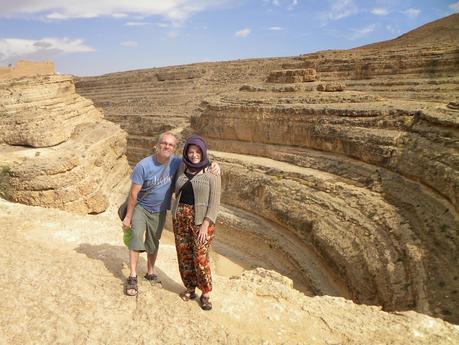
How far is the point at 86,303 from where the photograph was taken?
428 cm

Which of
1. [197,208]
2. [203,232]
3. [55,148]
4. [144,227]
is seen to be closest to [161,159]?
[197,208]

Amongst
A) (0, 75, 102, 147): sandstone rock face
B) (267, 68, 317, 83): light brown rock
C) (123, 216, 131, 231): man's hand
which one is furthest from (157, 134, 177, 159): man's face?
(267, 68, 317, 83): light brown rock

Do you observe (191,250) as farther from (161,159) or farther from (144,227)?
A: (161,159)

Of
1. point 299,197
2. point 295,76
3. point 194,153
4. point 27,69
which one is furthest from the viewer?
point 27,69

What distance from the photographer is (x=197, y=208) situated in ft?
13.6

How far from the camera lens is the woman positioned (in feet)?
13.4

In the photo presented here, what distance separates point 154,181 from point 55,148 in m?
9.74

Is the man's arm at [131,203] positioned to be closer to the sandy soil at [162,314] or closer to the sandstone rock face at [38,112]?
the sandy soil at [162,314]

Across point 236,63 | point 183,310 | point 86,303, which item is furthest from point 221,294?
point 236,63

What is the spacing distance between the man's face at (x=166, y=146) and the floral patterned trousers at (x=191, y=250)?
0.60 metres

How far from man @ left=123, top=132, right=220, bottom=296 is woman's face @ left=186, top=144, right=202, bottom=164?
331 mm

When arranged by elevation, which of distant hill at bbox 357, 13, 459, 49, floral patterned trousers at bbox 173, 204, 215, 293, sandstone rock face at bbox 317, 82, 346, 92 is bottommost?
floral patterned trousers at bbox 173, 204, 215, 293

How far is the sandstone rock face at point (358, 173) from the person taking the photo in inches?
277

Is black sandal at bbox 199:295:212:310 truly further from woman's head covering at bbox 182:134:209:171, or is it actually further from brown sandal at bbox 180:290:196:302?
woman's head covering at bbox 182:134:209:171
